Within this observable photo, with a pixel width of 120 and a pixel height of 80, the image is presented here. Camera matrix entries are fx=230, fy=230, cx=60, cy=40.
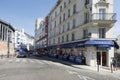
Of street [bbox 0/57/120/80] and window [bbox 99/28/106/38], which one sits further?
window [bbox 99/28/106/38]

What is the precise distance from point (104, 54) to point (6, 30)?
48166 millimetres

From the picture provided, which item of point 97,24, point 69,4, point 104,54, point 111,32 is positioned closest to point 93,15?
point 97,24

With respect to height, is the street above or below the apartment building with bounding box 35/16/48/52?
below

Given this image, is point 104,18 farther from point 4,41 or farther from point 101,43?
point 4,41

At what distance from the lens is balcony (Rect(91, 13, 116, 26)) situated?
3170 centimetres

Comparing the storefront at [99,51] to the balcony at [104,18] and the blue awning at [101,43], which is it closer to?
the blue awning at [101,43]

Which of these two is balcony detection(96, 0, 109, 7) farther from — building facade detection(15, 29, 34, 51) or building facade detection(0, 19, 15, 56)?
building facade detection(15, 29, 34, 51)

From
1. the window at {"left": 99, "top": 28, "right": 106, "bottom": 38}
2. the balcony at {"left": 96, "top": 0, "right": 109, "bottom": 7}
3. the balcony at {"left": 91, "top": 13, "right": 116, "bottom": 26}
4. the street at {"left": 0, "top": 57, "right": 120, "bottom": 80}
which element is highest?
the balcony at {"left": 96, "top": 0, "right": 109, "bottom": 7}

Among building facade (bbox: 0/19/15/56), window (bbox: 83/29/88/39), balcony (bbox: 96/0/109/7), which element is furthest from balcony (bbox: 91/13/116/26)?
building facade (bbox: 0/19/15/56)

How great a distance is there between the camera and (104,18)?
3222 cm

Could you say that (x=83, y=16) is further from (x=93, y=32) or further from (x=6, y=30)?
(x=6, y=30)

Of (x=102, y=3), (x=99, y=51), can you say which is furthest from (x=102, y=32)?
(x=102, y=3)

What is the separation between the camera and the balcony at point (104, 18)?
1248 inches

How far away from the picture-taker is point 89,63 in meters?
32.8
